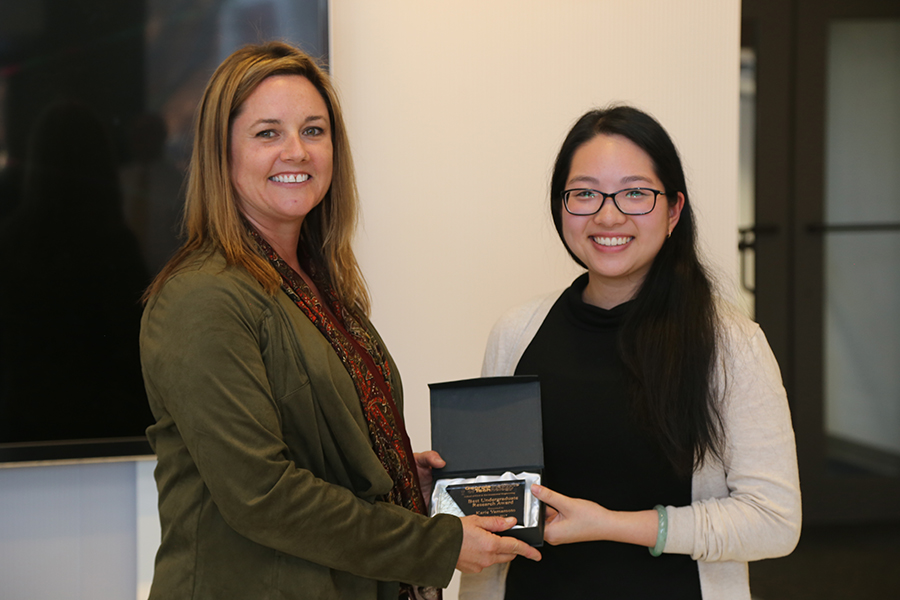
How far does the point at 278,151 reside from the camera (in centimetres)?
136

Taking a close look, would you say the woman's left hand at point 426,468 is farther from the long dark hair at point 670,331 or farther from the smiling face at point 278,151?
the smiling face at point 278,151

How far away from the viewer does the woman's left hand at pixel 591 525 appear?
4.45 feet

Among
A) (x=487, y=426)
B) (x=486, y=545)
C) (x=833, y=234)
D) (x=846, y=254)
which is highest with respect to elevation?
(x=833, y=234)

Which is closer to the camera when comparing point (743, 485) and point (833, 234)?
point (743, 485)

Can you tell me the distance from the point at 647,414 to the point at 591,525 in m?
0.23

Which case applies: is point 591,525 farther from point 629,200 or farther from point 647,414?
point 629,200

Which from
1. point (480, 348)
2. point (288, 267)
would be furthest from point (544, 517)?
point (480, 348)

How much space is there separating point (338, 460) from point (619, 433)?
538 millimetres

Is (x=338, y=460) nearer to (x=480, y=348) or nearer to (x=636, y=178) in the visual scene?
(x=636, y=178)

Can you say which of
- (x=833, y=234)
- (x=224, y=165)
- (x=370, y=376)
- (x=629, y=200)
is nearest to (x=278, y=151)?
(x=224, y=165)

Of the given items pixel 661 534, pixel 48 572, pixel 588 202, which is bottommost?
pixel 48 572

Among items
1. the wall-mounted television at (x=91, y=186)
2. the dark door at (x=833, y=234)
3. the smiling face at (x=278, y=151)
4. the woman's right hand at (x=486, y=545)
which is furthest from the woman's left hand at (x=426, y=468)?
the dark door at (x=833, y=234)

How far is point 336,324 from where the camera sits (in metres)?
1.45

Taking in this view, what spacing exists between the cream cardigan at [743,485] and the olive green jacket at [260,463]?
17.9 inches
